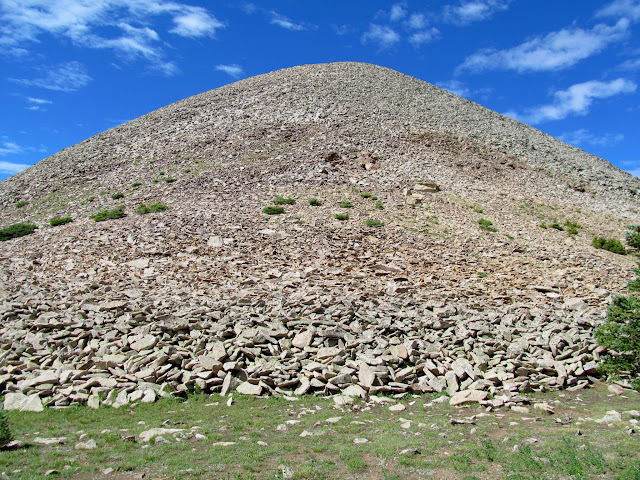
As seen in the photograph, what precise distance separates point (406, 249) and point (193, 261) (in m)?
10.1

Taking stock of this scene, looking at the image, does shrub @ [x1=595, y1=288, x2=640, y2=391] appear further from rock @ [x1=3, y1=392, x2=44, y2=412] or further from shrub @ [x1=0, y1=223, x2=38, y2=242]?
shrub @ [x1=0, y1=223, x2=38, y2=242]

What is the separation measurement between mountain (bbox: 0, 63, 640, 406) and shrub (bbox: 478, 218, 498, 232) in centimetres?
30

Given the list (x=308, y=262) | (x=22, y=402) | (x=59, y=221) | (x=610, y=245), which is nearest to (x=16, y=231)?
(x=59, y=221)

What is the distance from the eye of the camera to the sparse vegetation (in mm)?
9431

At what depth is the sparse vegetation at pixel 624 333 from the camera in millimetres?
9431

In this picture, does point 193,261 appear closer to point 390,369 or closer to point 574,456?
point 390,369

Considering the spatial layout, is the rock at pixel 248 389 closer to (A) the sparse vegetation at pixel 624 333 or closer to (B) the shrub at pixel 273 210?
(A) the sparse vegetation at pixel 624 333

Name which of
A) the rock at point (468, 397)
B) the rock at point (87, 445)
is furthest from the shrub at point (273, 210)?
the rock at point (87, 445)

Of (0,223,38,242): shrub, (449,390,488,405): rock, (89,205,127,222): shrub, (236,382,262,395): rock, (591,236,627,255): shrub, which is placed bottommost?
(236,382,262,395): rock

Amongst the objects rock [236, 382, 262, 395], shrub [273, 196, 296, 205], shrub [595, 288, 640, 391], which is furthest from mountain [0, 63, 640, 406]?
shrub [595, 288, 640, 391]

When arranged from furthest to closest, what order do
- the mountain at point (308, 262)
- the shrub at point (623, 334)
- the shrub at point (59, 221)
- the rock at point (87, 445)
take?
1. the shrub at point (59, 221)
2. the mountain at point (308, 262)
3. the shrub at point (623, 334)
4. the rock at point (87, 445)

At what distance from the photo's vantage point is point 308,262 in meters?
18.6

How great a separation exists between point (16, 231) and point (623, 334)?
101ft

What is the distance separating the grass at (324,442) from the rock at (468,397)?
190mm
